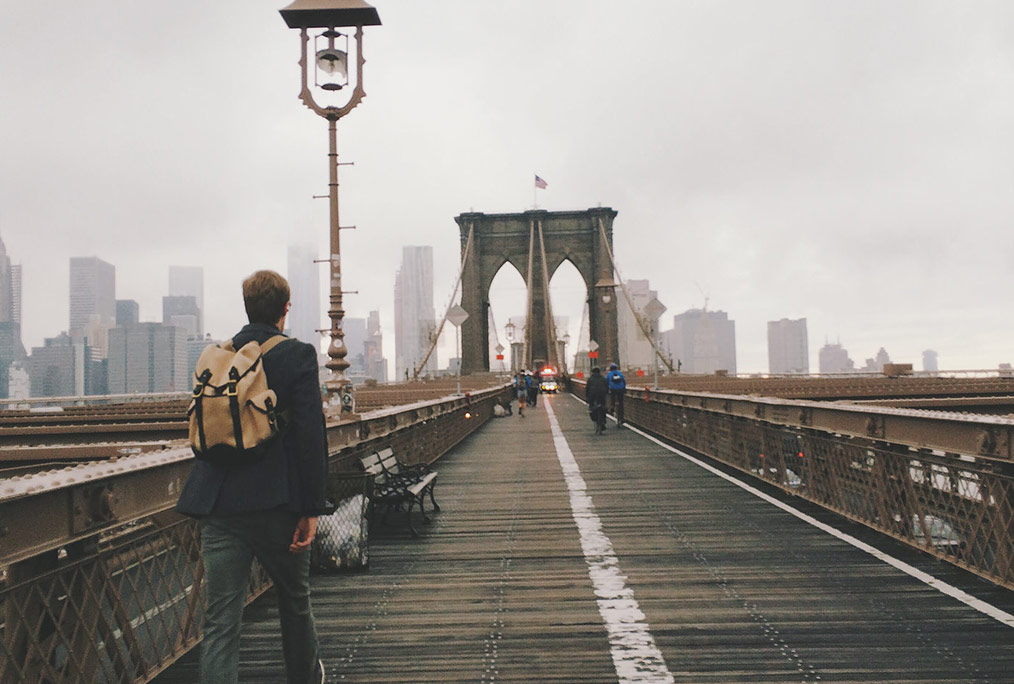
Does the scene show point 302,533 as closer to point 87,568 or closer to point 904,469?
point 87,568

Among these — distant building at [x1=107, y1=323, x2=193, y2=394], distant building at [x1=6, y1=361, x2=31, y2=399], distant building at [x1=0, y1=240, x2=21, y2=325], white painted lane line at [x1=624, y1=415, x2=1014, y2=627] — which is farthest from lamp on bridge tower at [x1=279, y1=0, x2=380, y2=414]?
distant building at [x1=0, y1=240, x2=21, y2=325]

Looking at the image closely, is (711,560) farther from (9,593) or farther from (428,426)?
(428,426)

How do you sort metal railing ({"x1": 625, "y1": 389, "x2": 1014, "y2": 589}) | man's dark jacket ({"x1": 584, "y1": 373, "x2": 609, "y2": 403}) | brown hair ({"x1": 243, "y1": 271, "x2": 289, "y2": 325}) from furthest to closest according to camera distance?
man's dark jacket ({"x1": 584, "y1": 373, "x2": 609, "y2": 403})
metal railing ({"x1": 625, "y1": 389, "x2": 1014, "y2": 589})
brown hair ({"x1": 243, "y1": 271, "x2": 289, "y2": 325})

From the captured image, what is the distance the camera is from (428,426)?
12.9 metres

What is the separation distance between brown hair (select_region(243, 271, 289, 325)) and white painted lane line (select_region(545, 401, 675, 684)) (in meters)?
2.33

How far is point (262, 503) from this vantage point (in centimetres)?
288

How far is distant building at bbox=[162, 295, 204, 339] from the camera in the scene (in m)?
92.9

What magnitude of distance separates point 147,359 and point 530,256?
4416cm

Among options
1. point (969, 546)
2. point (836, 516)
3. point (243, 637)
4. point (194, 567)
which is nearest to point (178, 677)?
point (243, 637)

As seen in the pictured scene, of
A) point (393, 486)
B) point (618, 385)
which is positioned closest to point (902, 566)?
point (393, 486)

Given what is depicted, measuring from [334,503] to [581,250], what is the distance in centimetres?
9243

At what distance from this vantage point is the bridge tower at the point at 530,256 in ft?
297

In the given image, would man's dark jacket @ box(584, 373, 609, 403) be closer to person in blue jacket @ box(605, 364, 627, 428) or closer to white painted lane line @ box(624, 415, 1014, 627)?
person in blue jacket @ box(605, 364, 627, 428)

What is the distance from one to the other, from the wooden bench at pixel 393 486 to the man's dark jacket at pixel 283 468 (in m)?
3.80
